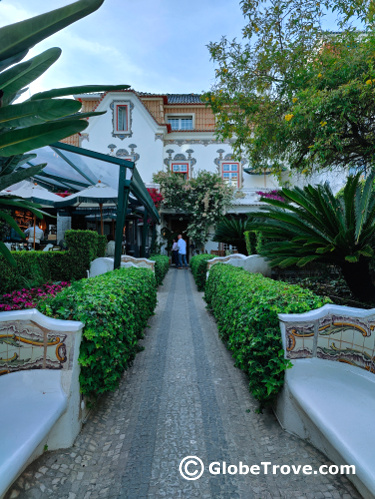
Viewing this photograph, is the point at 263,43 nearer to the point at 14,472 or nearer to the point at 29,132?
the point at 29,132

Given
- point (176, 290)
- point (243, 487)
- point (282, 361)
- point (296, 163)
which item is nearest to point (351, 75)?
point (296, 163)

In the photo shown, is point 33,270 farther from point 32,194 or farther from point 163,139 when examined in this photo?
point 163,139

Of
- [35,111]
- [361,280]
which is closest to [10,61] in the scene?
A: [35,111]

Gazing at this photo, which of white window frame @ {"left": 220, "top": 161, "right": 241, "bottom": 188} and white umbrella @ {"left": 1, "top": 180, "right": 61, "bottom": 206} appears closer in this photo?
white umbrella @ {"left": 1, "top": 180, "right": 61, "bottom": 206}

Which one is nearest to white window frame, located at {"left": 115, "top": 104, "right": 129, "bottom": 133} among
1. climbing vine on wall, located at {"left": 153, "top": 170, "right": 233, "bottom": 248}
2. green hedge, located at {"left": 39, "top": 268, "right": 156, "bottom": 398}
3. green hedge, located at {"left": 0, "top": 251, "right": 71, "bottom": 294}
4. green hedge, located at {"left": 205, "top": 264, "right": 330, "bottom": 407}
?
climbing vine on wall, located at {"left": 153, "top": 170, "right": 233, "bottom": 248}

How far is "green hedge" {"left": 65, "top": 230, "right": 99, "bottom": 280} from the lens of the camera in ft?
22.9

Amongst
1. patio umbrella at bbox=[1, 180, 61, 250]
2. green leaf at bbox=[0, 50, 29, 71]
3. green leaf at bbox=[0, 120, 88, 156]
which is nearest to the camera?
green leaf at bbox=[0, 120, 88, 156]

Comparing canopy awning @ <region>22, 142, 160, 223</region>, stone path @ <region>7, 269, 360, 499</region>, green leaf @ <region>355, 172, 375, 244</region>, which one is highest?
canopy awning @ <region>22, 142, 160, 223</region>

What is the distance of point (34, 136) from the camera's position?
1.45 metres

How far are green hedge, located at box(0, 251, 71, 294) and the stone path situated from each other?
280cm

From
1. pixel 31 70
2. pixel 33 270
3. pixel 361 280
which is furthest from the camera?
pixel 33 270

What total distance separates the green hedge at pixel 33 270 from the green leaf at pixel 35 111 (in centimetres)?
399

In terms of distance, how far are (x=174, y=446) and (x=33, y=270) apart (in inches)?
184

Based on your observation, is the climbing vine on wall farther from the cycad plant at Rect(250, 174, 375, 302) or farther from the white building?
the cycad plant at Rect(250, 174, 375, 302)
